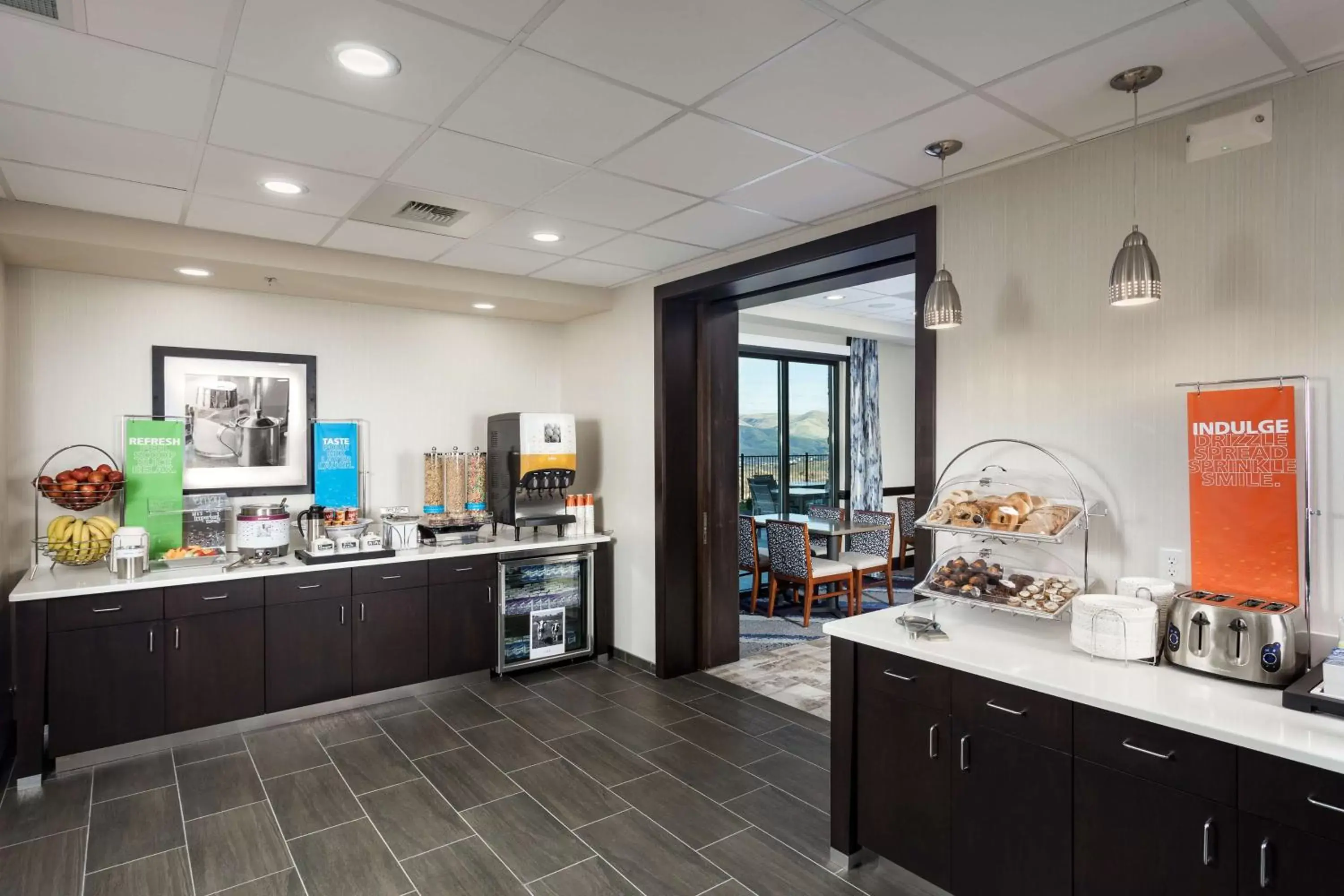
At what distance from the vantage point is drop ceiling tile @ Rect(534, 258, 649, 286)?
14.3 ft

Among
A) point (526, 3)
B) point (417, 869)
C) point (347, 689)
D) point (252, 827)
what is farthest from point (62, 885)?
point (526, 3)

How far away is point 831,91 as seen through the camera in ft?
7.20

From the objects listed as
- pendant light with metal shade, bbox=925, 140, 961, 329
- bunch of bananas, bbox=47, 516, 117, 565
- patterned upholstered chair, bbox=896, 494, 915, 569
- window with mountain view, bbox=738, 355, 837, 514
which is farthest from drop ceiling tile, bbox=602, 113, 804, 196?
patterned upholstered chair, bbox=896, 494, 915, 569

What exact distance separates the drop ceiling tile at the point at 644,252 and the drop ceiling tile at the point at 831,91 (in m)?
1.40

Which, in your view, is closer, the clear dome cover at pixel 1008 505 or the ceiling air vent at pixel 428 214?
the clear dome cover at pixel 1008 505

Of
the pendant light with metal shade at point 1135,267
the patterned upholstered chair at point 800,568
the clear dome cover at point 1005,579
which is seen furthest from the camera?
the patterned upholstered chair at point 800,568

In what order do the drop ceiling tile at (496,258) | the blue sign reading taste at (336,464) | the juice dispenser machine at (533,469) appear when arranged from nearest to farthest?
1. the drop ceiling tile at (496,258)
2. the blue sign reading taste at (336,464)
3. the juice dispenser machine at (533,469)

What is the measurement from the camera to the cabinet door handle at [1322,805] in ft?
5.11

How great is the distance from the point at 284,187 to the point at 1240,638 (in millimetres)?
3658

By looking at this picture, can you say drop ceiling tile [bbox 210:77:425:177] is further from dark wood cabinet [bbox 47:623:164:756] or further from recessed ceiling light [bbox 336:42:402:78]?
dark wood cabinet [bbox 47:623:164:756]

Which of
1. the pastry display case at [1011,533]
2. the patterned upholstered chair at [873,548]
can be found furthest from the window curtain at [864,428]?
the pastry display case at [1011,533]

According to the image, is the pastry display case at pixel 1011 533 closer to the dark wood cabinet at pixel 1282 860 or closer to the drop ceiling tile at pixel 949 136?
the dark wood cabinet at pixel 1282 860

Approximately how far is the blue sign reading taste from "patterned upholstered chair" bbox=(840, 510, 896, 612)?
3961 millimetres

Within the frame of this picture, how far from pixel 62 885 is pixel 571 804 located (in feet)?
5.73
